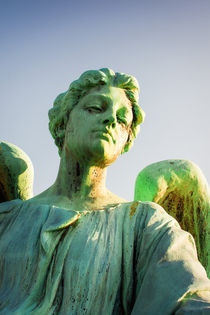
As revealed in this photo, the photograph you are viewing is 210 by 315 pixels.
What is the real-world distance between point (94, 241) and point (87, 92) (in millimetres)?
1517

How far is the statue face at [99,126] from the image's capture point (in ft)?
14.0

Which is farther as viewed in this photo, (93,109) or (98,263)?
(93,109)

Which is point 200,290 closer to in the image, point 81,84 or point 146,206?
point 146,206

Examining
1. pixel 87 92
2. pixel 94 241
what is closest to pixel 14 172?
pixel 87 92

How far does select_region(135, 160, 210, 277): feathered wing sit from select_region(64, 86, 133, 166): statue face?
49 centimetres

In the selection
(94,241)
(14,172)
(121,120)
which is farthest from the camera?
(14,172)

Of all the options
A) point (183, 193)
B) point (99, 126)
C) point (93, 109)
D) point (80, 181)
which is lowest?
point (183, 193)

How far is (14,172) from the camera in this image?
202 inches

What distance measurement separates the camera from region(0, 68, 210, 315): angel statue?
3.36 metres

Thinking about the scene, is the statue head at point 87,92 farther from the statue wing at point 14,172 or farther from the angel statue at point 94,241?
the statue wing at point 14,172

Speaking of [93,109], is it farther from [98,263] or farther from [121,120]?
[98,263]

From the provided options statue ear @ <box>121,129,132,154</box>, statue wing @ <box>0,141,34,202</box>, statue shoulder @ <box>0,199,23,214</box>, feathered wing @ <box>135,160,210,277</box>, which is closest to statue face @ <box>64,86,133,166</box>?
statue ear @ <box>121,129,132,154</box>

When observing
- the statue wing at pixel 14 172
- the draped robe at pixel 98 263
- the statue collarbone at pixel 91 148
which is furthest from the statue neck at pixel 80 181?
the statue wing at pixel 14 172

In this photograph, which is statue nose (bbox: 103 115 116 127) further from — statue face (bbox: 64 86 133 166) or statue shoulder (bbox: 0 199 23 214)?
statue shoulder (bbox: 0 199 23 214)
